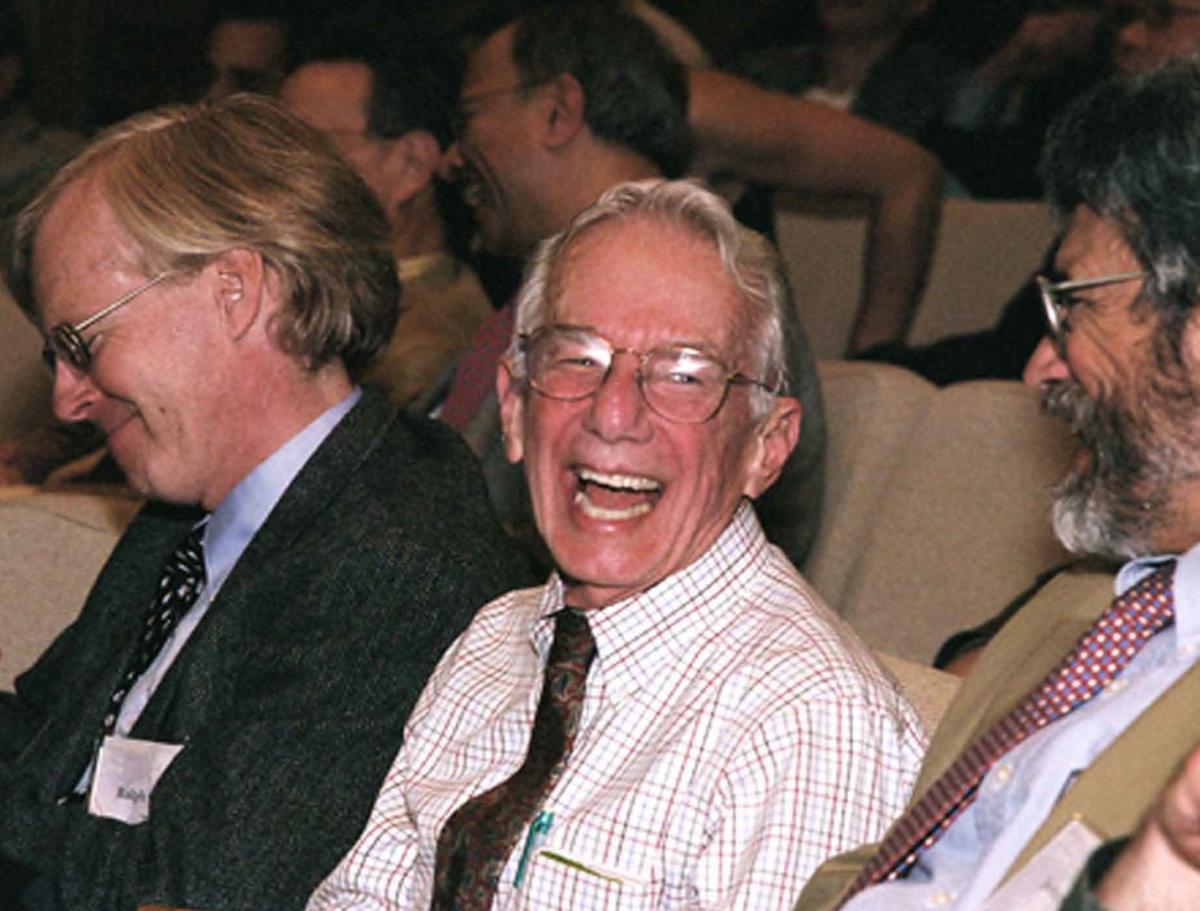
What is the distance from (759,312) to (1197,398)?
22.2 inches

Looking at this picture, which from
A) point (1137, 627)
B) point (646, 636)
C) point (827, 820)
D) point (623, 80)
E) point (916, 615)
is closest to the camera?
point (1137, 627)

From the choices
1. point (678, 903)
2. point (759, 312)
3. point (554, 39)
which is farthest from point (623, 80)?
point (678, 903)

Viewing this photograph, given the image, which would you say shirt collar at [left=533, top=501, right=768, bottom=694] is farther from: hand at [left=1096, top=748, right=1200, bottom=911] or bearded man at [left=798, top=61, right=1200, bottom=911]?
hand at [left=1096, top=748, right=1200, bottom=911]

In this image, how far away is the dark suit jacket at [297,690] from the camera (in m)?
2.45

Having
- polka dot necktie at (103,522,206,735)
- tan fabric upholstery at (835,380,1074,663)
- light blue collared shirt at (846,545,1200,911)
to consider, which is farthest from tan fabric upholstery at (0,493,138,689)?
light blue collared shirt at (846,545,1200,911)

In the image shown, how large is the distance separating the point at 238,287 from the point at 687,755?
0.91m

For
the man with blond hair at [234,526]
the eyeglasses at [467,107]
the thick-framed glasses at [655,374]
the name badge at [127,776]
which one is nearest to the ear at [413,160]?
the eyeglasses at [467,107]

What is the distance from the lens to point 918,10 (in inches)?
226

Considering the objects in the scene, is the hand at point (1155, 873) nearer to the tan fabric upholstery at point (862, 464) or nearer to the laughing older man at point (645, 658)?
the laughing older man at point (645, 658)

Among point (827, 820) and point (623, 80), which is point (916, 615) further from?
point (827, 820)

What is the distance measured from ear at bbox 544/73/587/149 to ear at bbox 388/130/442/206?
0.46m

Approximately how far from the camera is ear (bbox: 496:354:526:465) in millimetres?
2461

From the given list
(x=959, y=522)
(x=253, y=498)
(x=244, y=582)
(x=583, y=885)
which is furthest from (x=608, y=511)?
(x=959, y=522)

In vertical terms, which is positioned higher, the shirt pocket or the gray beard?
the gray beard
